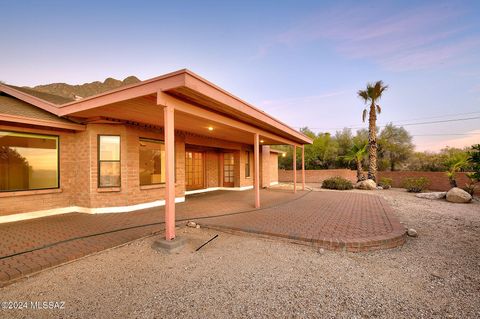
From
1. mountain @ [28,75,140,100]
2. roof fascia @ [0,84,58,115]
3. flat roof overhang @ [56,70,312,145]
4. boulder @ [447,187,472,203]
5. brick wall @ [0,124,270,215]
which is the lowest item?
boulder @ [447,187,472,203]

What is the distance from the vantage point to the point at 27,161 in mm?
5801

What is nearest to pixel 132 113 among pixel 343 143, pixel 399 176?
pixel 399 176

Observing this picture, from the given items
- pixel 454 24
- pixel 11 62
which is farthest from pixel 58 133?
pixel 454 24

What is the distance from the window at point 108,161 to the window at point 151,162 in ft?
2.39

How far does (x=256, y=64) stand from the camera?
1400 centimetres

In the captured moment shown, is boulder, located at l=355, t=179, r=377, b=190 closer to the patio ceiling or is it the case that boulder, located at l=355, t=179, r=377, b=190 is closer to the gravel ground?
the gravel ground

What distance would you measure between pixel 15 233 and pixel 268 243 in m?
5.51

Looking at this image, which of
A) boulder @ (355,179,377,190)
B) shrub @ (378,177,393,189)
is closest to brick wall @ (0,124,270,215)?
boulder @ (355,179,377,190)

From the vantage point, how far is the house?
440cm

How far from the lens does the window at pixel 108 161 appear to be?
6.36m

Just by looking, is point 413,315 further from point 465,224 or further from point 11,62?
point 11,62

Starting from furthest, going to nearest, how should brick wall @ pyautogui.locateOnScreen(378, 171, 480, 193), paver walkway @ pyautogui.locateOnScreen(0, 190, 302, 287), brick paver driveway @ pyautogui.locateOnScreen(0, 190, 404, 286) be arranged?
brick wall @ pyautogui.locateOnScreen(378, 171, 480, 193) → brick paver driveway @ pyautogui.locateOnScreen(0, 190, 404, 286) → paver walkway @ pyautogui.locateOnScreen(0, 190, 302, 287)

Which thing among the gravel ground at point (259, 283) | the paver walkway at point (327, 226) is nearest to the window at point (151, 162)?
the paver walkway at point (327, 226)

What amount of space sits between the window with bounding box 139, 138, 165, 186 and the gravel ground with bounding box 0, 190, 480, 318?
3.63 metres
